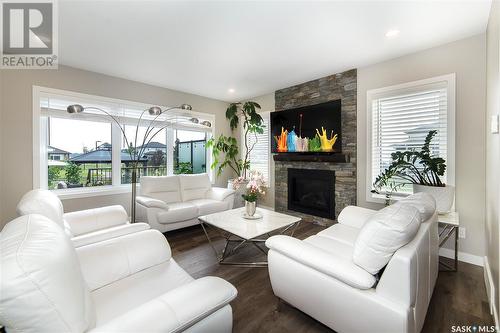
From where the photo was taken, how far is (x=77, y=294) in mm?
857

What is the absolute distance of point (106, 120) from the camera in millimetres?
3740

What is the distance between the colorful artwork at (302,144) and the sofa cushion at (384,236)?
8.83 feet

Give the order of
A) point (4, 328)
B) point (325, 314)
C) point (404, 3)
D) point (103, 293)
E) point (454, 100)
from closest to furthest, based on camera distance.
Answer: point (4, 328) < point (103, 293) < point (325, 314) < point (404, 3) < point (454, 100)

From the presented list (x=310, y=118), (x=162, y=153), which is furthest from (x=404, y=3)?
(x=162, y=153)

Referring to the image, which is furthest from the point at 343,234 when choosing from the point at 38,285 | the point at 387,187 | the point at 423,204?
the point at 38,285

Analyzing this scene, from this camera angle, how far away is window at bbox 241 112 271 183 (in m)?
4.87

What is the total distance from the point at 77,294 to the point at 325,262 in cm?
126

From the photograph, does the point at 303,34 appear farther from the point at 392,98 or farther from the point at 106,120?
the point at 106,120

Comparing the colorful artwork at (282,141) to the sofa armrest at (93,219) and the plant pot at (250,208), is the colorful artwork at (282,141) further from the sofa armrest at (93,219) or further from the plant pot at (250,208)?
the sofa armrest at (93,219)

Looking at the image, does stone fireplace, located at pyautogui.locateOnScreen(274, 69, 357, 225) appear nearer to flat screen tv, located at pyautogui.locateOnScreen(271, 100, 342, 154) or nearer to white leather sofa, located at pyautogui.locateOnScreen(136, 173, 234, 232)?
flat screen tv, located at pyautogui.locateOnScreen(271, 100, 342, 154)

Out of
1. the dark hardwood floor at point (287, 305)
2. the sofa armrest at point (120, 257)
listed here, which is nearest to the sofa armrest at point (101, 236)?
the sofa armrest at point (120, 257)

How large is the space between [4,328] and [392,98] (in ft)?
12.9

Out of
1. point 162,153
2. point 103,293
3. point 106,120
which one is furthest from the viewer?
point 162,153

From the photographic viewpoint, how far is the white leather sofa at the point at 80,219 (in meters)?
1.55
